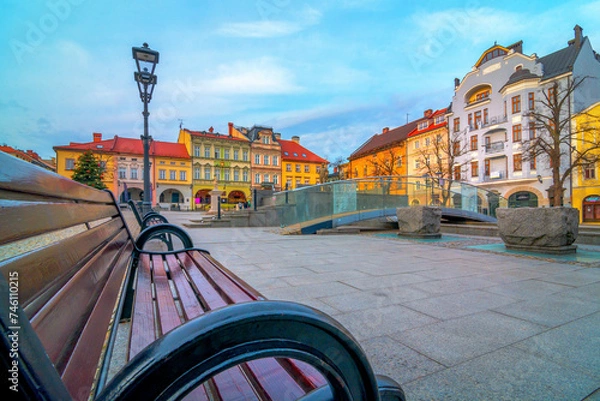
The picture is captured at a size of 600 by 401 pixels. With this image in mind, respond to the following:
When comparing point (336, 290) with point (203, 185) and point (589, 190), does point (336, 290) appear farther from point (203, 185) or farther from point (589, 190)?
point (203, 185)

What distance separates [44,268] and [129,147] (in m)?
50.9

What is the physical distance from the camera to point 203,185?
154ft

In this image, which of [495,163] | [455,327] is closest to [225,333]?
[455,327]

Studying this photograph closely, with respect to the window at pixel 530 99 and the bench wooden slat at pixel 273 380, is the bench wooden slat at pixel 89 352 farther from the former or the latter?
the window at pixel 530 99

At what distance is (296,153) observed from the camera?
57.3 m

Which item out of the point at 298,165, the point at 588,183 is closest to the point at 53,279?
the point at 588,183

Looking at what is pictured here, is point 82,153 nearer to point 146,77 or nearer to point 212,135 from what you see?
point 212,135

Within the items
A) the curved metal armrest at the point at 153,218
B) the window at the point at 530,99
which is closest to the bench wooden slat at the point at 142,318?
the curved metal armrest at the point at 153,218

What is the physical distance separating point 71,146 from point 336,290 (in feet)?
164

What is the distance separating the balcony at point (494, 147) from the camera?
3058cm

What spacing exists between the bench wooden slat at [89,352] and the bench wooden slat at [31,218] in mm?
345

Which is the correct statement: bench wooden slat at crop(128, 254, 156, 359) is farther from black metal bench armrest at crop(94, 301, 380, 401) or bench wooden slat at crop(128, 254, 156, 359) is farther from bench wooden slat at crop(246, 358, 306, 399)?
black metal bench armrest at crop(94, 301, 380, 401)

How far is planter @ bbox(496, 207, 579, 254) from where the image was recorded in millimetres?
5637

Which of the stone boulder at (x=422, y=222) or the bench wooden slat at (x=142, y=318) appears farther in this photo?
the stone boulder at (x=422, y=222)
